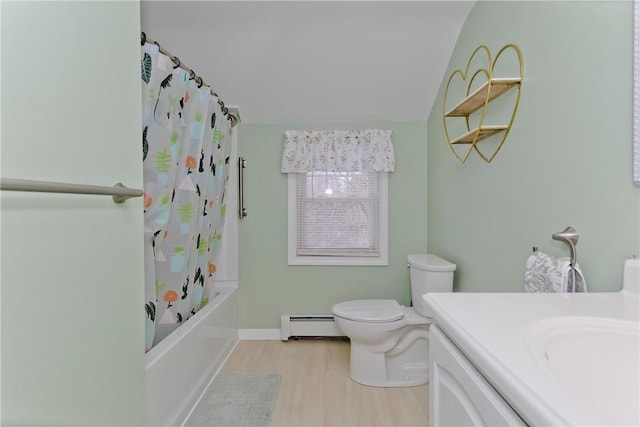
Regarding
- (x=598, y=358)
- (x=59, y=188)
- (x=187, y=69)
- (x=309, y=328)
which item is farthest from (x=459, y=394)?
(x=309, y=328)

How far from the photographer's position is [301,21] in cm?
211

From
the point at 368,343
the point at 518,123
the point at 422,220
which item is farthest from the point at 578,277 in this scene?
the point at 422,220

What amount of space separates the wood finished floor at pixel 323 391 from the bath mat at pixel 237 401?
0.06 meters

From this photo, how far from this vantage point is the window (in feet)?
9.53

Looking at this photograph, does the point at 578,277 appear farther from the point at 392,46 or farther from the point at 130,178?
the point at 392,46

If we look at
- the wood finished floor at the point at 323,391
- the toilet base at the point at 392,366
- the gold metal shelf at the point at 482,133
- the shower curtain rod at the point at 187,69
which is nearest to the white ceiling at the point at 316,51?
the shower curtain rod at the point at 187,69

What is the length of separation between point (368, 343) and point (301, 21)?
1.98 metres

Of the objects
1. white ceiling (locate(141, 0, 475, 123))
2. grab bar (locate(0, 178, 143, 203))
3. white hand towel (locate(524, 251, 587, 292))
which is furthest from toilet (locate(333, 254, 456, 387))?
grab bar (locate(0, 178, 143, 203))

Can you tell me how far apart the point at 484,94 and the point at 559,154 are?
53cm

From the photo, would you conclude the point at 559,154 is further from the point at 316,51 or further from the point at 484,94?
the point at 316,51

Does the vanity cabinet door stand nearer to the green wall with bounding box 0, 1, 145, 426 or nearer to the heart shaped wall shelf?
the green wall with bounding box 0, 1, 145, 426

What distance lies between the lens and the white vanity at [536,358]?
47 cm

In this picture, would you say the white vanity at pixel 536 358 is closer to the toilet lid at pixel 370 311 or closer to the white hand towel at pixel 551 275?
the white hand towel at pixel 551 275

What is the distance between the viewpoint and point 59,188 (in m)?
0.71
